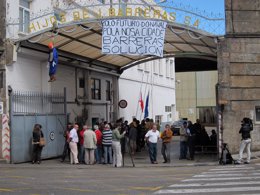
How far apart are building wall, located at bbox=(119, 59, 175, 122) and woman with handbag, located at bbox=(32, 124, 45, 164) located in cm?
1246

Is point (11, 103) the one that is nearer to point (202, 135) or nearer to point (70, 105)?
point (70, 105)

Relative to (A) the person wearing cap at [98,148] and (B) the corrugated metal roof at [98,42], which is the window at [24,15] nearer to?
(B) the corrugated metal roof at [98,42]

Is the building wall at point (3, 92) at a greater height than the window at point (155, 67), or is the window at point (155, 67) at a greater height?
the window at point (155, 67)

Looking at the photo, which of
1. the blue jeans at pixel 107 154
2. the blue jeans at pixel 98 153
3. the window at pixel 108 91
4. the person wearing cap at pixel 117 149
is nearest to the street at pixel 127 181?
the person wearing cap at pixel 117 149

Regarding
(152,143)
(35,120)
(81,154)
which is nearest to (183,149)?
(152,143)

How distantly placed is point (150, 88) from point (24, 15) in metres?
18.4

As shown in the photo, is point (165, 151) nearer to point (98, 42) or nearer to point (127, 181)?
point (127, 181)

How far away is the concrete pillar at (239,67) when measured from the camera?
64.0 ft

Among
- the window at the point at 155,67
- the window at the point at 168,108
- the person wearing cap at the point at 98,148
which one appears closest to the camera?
the person wearing cap at the point at 98,148

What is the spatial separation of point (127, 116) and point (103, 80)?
508 cm

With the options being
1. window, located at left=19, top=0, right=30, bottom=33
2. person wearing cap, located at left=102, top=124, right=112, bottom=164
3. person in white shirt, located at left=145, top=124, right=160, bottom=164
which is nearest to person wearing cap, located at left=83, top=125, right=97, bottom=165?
person wearing cap, located at left=102, top=124, right=112, bottom=164

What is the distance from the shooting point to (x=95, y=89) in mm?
27562

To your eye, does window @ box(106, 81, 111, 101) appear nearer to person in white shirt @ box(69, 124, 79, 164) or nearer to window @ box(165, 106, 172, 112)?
person in white shirt @ box(69, 124, 79, 164)

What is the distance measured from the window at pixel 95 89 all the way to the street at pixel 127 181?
10660 mm
